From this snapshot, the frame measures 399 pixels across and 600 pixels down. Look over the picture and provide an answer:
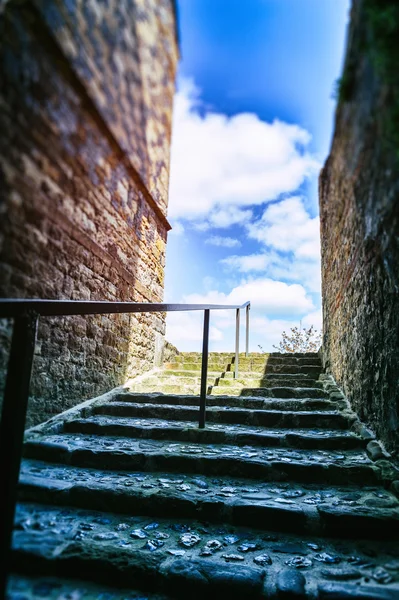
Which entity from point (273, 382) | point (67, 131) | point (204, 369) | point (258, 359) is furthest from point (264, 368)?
point (67, 131)

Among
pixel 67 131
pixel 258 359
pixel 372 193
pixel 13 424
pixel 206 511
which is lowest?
pixel 206 511

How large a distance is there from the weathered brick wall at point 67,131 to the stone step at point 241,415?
1134mm

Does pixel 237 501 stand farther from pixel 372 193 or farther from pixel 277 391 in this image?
pixel 277 391

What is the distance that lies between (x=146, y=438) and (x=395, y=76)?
2.60m

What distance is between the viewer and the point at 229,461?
7.53 ft

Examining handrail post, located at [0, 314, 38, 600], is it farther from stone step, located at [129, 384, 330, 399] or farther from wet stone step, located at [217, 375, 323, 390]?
→ wet stone step, located at [217, 375, 323, 390]

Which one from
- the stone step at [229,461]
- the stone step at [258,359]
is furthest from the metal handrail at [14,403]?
the stone step at [258,359]

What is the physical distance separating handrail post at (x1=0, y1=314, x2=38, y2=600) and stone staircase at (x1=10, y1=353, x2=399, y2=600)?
4cm

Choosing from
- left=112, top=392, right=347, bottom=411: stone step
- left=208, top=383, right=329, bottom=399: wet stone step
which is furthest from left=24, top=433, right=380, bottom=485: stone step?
left=208, top=383, right=329, bottom=399: wet stone step

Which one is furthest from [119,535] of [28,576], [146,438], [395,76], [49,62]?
[395,76]

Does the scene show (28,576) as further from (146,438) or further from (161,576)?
(146,438)

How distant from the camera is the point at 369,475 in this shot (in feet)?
7.07

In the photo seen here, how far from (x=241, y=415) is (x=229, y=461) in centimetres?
95

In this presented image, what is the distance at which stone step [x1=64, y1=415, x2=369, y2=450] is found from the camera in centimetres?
265
